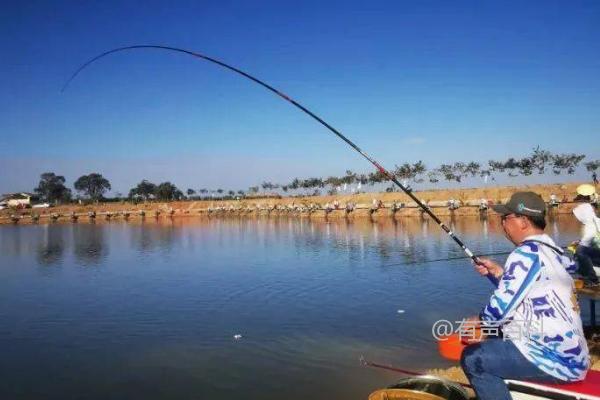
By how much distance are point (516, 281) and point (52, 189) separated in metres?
155

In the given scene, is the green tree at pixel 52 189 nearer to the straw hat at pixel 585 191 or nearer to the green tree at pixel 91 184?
the green tree at pixel 91 184

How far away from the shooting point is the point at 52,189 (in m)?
141

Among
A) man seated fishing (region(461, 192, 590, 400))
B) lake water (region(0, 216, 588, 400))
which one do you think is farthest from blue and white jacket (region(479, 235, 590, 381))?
lake water (region(0, 216, 588, 400))

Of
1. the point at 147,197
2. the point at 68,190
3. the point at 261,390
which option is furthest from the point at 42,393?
the point at 68,190

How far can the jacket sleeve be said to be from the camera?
3.45m

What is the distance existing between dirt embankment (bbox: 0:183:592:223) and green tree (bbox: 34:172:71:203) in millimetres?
41272

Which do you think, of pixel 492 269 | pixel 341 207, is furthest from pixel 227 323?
pixel 341 207

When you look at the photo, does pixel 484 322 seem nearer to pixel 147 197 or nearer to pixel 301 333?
pixel 301 333

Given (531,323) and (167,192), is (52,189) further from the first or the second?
(531,323)

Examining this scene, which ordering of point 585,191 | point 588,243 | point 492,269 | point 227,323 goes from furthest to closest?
point 227,323, point 585,191, point 588,243, point 492,269

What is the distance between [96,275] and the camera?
67.6 feet

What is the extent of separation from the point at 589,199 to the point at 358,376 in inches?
213

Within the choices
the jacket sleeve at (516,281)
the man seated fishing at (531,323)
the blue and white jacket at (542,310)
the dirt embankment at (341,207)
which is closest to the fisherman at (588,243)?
the man seated fishing at (531,323)

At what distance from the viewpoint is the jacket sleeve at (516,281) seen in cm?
345
